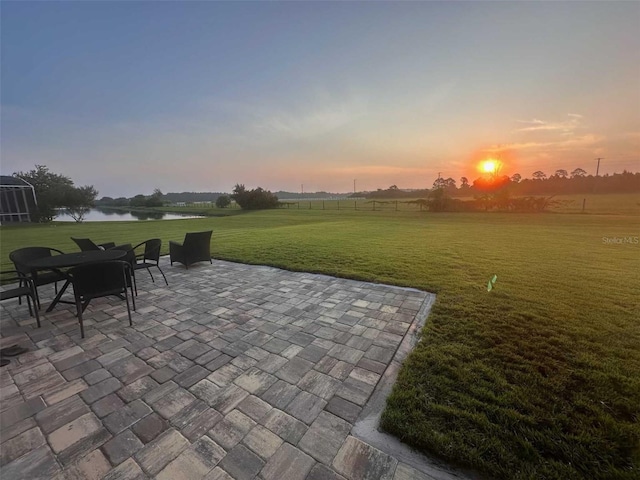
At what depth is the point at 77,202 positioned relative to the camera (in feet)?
88.5

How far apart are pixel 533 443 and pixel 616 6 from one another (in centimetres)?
858

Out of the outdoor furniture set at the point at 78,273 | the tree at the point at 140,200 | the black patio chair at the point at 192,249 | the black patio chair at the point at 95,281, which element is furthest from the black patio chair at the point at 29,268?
the tree at the point at 140,200

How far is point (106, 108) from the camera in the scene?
454 inches

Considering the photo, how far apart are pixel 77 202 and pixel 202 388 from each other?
35803 mm

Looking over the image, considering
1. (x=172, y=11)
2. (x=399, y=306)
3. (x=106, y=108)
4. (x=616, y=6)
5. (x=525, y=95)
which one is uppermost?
(x=172, y=11)

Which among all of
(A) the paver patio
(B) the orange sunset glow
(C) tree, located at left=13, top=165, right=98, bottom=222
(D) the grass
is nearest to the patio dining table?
(A) the paver patio

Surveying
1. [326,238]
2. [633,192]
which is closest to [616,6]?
[326,238]

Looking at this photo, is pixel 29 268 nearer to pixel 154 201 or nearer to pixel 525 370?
pixel 525 370

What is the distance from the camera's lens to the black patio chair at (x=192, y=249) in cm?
549

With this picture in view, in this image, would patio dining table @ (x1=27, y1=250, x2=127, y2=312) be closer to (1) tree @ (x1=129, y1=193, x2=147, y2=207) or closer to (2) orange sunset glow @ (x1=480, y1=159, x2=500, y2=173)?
(2) orange sunset glow @ (x1=480, y1=159, x2=500, y2=173)

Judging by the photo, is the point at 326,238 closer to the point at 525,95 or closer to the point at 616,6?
the point at 525,95

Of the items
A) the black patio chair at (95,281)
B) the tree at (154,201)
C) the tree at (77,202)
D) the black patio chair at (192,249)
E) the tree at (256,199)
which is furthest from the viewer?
the tree at (154,201)

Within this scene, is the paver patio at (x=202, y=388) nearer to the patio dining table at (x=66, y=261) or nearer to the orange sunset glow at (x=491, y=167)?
the patio dining table at (x=66, y=261)

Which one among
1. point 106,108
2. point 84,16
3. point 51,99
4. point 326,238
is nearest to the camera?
point 84,16
